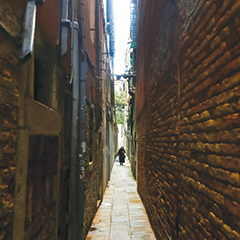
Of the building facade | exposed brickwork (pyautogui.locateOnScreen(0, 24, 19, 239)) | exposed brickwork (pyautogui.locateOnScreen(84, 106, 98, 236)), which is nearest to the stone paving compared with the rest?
exposed brickwork (pyautogui.locateOnScreen(84, 106, 98, 236))

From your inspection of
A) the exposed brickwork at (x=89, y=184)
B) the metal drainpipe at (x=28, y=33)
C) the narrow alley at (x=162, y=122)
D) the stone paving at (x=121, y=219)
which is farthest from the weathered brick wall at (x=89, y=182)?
the metal drainpipe at (x=28, y=33)

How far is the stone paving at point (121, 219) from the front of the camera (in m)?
4.84

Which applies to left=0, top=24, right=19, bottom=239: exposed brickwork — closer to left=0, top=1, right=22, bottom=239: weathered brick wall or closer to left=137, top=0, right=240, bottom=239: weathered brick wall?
left=0, top=1, right=22, bottom=239: weathered brick wall

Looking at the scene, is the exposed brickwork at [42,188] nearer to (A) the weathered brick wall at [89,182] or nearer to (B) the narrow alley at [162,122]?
(B) the narrow alley at [162,122]

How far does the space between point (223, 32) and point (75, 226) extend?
3.53 m

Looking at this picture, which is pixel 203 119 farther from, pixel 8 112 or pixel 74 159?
pixel 74 159

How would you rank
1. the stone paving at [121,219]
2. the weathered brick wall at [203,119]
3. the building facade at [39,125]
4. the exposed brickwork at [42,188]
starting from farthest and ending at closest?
1. the stone paving at [121,219]
2. the exposed brickwork at [42,188]
3. the building facade at [39,125]
4. the weathered brick wall at [203,119]

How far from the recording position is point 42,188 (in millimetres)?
2412

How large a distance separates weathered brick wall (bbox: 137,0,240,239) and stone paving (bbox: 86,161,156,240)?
77.1 inches

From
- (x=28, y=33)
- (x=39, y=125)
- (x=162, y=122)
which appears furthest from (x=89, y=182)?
(x=28, y=33)

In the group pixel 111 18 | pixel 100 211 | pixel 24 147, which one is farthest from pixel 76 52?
pixel 111 18

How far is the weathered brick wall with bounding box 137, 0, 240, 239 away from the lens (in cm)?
151

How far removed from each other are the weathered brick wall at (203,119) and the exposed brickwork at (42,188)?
164 centimetres

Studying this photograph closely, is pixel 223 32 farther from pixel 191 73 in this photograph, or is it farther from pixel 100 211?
pixel 100 211
